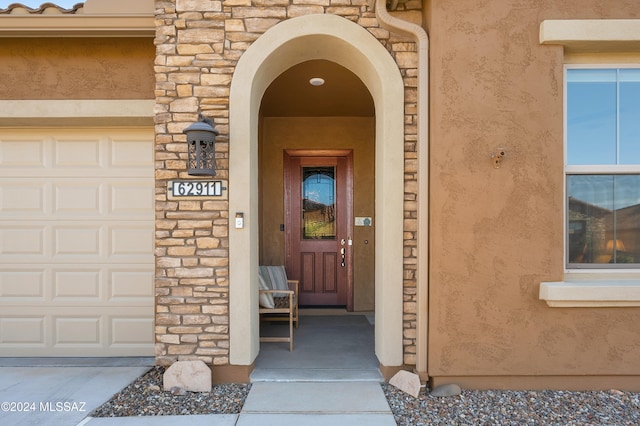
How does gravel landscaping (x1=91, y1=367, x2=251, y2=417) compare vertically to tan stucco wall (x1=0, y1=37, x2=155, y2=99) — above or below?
below

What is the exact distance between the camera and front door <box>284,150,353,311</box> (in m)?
6.24

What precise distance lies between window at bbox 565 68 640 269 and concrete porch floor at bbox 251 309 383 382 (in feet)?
7.25

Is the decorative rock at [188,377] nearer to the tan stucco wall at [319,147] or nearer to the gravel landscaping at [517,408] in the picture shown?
the gravel landscaping at [517,408]

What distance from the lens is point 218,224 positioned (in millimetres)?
3484

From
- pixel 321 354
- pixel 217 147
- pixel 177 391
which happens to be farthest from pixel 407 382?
pixel 217 147

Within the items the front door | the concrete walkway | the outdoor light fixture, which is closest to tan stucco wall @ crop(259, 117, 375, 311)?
the front door

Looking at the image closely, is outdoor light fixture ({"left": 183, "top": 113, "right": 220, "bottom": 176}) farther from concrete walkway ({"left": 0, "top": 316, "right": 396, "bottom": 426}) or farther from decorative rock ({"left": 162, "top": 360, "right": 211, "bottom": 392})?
concrete walkway ({"left": 0, "top": 316, "right": 396, "bottom": 426})

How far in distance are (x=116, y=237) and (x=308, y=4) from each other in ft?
10.5

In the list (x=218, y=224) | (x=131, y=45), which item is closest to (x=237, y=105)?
(x=218, y=224)

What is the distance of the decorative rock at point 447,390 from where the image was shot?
3.25 m

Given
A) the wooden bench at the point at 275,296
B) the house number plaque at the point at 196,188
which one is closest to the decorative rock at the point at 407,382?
the wooden bench at the point at 275,296

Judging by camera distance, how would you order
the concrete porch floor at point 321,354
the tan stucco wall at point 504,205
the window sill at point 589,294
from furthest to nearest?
1. the concrete porch floor at point 321,354
2. the tan stucco wall at point 504,205
3. the window sill at point 589,294

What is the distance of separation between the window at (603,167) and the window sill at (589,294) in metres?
0.27

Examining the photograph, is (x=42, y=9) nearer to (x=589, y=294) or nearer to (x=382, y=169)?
(x=382, y=169)
